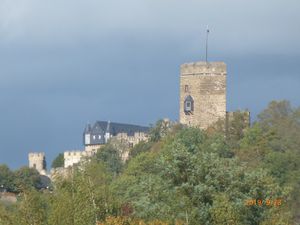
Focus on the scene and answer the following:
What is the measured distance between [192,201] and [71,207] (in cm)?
375

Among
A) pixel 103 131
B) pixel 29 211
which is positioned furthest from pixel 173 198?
pixel 103 131

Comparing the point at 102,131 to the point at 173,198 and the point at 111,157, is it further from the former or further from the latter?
the point at 173,198

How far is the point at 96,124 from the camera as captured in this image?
13162 centimetres

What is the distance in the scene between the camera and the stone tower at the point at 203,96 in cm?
8744

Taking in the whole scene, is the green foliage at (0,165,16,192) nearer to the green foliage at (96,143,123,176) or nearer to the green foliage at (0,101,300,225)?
the green foliage at (96,143,123,176)

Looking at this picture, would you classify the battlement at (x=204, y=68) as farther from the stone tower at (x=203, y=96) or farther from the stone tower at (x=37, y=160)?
the stone tower at (x=37, y=160)

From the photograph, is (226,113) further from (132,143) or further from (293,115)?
(132,143)

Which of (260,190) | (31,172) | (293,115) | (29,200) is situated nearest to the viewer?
(29,200)

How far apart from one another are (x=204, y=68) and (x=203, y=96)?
2.34 m

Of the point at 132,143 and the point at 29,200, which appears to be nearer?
the point at 29,200

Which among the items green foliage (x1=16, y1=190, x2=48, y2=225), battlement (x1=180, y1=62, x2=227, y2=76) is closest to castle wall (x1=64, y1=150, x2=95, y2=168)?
battlement (x1=180, y1=62, x2=227, y2=76)

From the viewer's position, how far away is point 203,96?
8762 cm

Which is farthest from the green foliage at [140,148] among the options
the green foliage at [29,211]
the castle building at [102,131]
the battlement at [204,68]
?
the green foliage at [29,211]

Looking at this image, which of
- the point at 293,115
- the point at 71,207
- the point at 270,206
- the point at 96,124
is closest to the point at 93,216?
the point at 71,207
